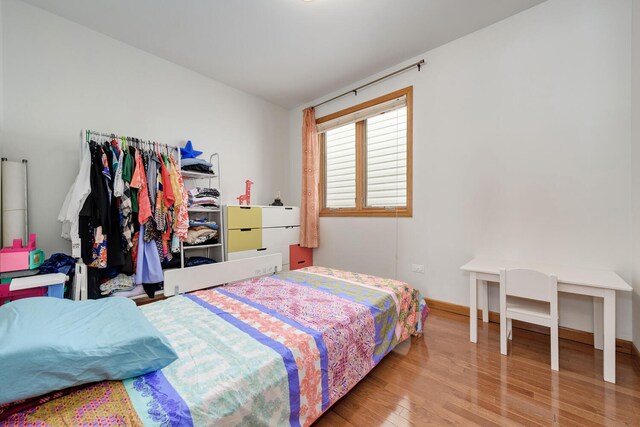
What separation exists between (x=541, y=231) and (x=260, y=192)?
317 cm

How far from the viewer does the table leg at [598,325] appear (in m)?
1.86

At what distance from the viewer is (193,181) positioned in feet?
10.2

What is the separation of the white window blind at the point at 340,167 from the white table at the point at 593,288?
1.71 meters

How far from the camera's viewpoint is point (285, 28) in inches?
93.1

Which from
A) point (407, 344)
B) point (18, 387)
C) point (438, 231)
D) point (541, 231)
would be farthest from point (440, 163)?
point (18, 387)

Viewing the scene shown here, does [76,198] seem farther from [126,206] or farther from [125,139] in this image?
[125,139]

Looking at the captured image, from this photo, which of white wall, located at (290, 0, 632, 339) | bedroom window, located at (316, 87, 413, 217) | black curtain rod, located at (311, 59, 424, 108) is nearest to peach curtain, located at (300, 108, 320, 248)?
bedroom window, located at (316, 87, 413, 217)

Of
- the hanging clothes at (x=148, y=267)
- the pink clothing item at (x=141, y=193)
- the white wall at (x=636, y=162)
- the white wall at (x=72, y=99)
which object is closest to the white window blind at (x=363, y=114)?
the white wall at (x=72, y=99)

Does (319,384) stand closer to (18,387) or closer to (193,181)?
(18,387)

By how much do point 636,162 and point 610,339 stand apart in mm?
1194

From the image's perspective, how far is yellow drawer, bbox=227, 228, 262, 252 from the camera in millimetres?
2936

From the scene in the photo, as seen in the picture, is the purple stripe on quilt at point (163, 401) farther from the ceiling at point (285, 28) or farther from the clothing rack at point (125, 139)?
the ceiling at point (285, 28)

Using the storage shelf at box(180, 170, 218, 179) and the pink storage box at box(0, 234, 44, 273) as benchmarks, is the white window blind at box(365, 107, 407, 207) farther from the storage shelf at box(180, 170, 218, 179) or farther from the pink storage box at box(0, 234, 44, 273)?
the pink storage box at box(0, 234, 44, 273)

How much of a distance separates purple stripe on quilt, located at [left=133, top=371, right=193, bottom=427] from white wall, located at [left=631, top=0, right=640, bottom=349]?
8.75ft
